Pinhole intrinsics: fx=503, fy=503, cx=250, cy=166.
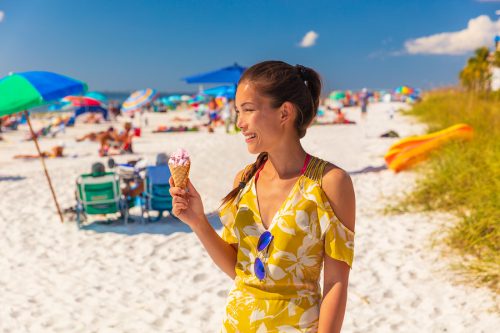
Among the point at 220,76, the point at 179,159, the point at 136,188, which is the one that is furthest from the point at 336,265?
the point at 220,76

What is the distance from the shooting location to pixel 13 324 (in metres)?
4.20

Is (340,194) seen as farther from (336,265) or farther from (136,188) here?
(136,188)

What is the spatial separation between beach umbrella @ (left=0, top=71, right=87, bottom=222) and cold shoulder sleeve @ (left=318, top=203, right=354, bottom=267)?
19.6ft

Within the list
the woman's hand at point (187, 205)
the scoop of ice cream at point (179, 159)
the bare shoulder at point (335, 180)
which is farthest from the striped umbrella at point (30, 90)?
the bare shoulder at point (335, 180)

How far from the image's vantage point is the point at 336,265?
4.64 ft

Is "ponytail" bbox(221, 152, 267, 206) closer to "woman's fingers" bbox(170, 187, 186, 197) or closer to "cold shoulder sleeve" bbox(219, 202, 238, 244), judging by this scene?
"cold shoulder sleeve" bbox(219, 202, 238, 244)

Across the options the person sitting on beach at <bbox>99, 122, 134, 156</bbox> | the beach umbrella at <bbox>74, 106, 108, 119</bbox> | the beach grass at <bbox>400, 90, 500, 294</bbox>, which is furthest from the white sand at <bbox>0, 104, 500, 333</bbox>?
the beach umbrella at <bbox>74, 106, 108, 119</bbox>

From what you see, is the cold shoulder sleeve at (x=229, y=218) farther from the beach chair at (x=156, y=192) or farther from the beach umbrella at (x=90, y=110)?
the beach umbrella at (x=90, y=110)

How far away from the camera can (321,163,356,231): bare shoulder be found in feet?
4.52

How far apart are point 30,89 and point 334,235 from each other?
6.17m

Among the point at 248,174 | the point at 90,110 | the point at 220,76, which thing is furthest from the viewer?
the point at 90,110

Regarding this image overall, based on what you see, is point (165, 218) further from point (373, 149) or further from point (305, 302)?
point (373, 149)

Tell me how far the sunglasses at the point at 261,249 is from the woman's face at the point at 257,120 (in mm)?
244

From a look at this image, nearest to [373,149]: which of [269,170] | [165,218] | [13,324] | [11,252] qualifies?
[165,218]
